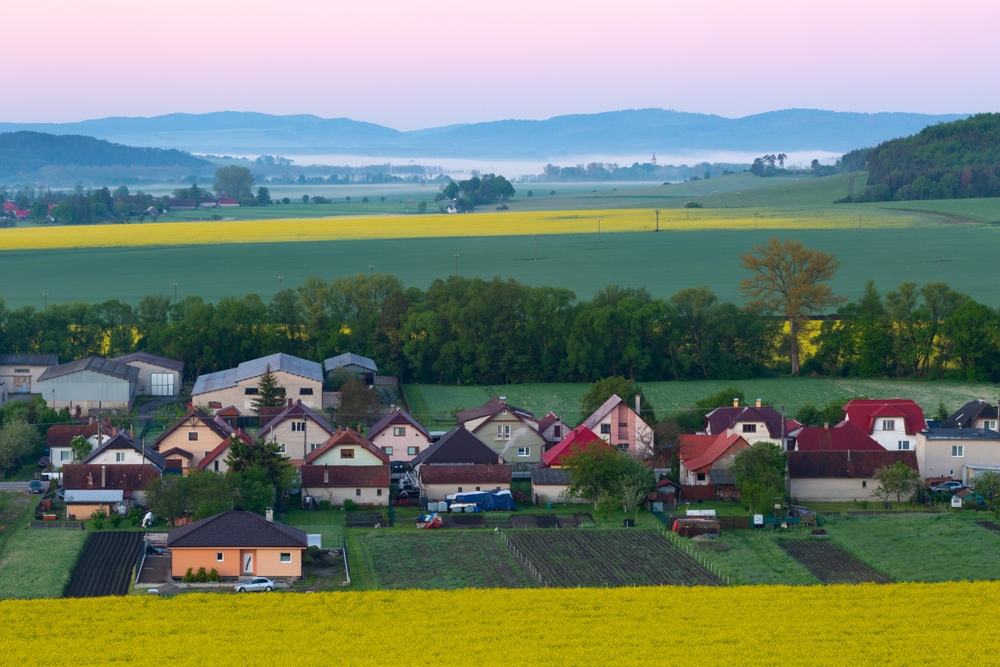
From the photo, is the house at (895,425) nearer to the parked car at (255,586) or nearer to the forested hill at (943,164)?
the parked car at (255,586)

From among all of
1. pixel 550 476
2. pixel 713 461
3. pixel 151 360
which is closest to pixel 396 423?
pixel 550 476

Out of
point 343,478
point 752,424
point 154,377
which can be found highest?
point 752,424

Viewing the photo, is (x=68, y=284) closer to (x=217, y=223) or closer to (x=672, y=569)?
(x=217, y=223)

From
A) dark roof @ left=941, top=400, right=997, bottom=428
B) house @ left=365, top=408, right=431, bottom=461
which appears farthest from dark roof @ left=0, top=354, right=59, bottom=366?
dark roof @ left=941, top=400, right=997, bottom=428

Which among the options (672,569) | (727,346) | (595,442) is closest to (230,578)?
(672,569)

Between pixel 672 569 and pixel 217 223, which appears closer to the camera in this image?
pixel 672 569

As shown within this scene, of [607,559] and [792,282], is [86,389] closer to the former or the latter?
[607,559]

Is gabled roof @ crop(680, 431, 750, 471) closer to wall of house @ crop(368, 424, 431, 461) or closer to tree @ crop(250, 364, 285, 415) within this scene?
wall of house @ crop(368, 424, 431, 461)
